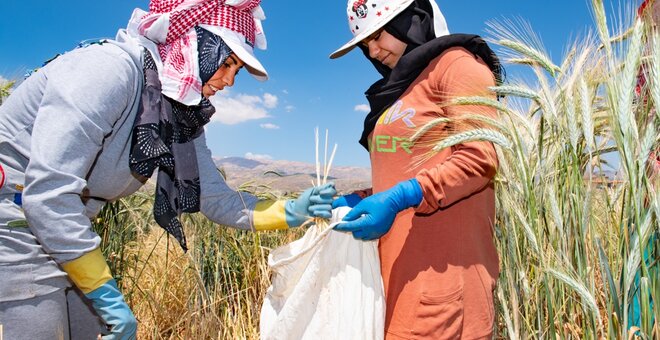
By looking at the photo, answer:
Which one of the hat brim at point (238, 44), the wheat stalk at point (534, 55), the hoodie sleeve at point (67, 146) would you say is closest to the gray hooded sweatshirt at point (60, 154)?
the hoodie sleeve at point (67, 146)

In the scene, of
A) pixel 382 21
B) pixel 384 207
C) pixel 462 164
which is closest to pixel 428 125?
pixel 462 164

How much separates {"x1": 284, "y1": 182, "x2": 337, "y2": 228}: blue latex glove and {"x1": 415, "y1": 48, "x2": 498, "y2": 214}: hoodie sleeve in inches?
19.3

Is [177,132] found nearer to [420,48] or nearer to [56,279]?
[56,279]

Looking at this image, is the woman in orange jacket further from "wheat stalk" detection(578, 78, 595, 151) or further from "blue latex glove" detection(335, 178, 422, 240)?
"wheat stalk" detection(578, 78, 595, 151)

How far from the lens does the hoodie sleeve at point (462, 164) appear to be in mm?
1348

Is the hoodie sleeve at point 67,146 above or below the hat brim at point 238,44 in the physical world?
below

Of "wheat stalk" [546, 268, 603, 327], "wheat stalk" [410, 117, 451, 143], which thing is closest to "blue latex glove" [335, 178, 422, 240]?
"wheat stalk" [410, 117, 451, 143]

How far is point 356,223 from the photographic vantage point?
1517mm

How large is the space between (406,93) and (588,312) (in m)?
0.88

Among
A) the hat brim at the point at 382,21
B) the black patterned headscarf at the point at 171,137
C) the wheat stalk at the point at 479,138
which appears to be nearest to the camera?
the wheat stalk at the point at 479,138

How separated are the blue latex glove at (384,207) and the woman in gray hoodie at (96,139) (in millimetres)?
294

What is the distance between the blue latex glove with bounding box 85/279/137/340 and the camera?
135cm

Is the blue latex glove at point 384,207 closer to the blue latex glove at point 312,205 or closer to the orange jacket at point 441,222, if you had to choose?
the orange jacket at point 441,222

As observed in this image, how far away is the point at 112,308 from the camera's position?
1.36m
